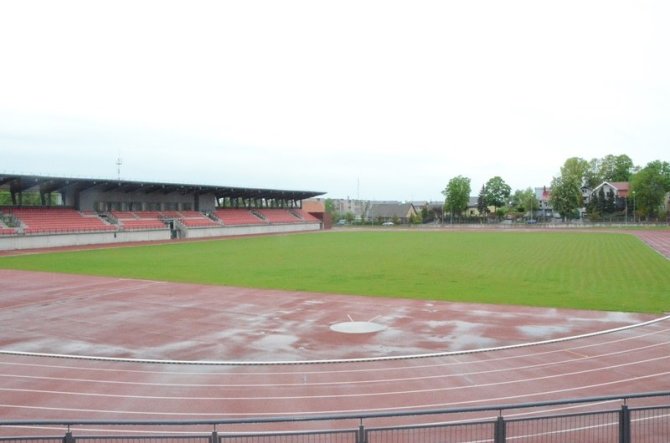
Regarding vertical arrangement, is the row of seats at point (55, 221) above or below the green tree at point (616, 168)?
below

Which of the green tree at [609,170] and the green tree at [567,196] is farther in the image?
the green tree at [609,170]

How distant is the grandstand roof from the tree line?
63.4 metres

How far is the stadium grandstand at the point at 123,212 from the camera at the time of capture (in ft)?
198

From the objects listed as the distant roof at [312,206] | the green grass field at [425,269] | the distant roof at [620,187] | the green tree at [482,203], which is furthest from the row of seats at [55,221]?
the distant roof at [620,187]

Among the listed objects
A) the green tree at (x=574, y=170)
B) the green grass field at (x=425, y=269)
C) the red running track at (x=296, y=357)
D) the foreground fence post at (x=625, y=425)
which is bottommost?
the red running track at (x=296, y=357)

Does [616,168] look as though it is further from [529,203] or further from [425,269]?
A: [425,269]

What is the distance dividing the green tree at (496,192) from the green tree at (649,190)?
39618 millimetres

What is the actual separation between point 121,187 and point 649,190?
104 meters

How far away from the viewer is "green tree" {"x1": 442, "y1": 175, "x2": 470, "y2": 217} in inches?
5586

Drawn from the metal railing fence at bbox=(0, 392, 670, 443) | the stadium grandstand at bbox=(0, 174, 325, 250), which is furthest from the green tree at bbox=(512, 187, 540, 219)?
the metal railing fence at bbox=(0, 392, 670, 443)

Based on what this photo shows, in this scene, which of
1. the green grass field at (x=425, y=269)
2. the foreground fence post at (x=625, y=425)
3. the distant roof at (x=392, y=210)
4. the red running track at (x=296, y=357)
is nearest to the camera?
the foreground fence post at (x=625, y=425)

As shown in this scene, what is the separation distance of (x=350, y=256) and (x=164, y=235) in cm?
3495

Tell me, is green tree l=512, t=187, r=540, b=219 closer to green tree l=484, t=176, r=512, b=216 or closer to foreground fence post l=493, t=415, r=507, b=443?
green tree l=484, t=176, r=512, b=216

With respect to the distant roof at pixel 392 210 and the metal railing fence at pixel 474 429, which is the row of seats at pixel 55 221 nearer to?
the metal railing fence at pixel 474 429
